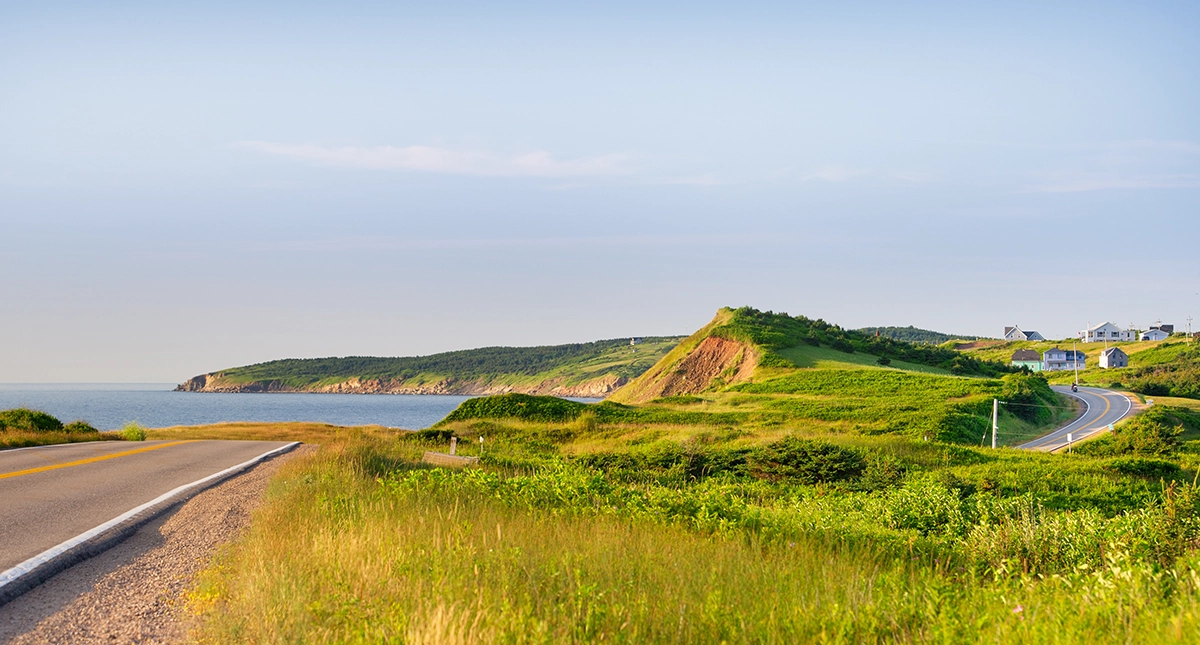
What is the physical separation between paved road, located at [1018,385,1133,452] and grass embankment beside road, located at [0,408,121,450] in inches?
1626

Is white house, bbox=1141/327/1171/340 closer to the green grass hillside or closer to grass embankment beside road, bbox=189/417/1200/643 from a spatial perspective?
the green grass hillside

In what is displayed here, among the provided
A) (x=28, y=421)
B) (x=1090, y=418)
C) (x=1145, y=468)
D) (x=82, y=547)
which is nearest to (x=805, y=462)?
(x=1145, y=468)

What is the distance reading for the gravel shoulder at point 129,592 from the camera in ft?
19.4

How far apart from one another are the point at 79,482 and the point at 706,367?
256 ft

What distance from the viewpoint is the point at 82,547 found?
855cm

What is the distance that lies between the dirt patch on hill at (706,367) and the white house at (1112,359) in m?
77.9

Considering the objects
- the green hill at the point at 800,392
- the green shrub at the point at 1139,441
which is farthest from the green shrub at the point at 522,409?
the green shrub at the point at 1139,441

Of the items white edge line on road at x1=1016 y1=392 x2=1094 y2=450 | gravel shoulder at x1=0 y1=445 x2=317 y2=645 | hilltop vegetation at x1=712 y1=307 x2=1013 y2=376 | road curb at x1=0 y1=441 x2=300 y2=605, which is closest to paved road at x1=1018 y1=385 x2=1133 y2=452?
white edge line on road at x1=1016 y1=392 x2=1094 y2=450

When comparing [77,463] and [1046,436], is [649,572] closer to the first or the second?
[77,463]

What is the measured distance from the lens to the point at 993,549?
8.45 m

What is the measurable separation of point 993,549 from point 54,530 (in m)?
10.4

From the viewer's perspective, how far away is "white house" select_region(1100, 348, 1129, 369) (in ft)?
429

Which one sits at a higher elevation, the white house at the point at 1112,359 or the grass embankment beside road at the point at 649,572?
the white house at the point at 1112,359

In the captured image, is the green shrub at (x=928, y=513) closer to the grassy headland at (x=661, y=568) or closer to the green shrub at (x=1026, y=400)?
the grassy headland at (x=661, y=568)
